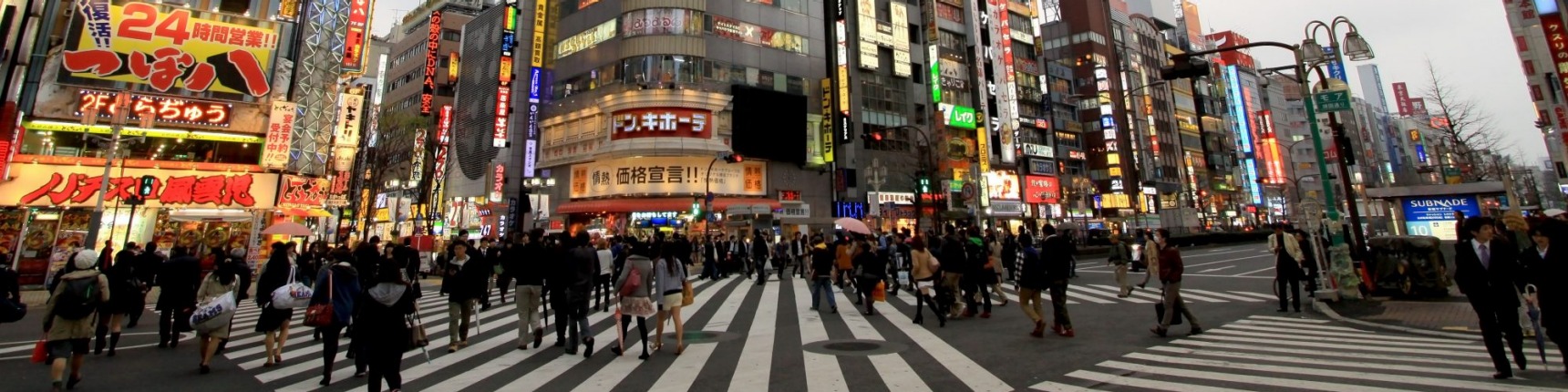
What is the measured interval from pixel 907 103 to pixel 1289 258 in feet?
123

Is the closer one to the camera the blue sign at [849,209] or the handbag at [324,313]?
the handbag at [324,313]

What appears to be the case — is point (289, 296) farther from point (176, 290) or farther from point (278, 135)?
point (278, 135)

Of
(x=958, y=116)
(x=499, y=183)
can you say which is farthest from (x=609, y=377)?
(x=958, y=116)

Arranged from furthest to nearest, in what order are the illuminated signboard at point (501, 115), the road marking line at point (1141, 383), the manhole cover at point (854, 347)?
1. the illuminated signboard at point (501, 115)
2. the manhole cover at point (854, 347)
3. the road marking line at point (1141, 383)

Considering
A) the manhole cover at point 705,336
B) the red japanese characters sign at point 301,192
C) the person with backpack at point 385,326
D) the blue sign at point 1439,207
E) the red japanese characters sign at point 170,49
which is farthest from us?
the red japanese characters sign at point 301,192

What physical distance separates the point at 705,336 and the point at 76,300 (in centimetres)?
681

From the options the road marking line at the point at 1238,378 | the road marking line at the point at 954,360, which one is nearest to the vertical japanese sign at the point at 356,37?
the road marking line at the point at 954,360

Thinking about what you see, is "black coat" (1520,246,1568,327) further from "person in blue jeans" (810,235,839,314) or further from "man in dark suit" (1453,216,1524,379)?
"person in blue jeans" (810,235,839,314)

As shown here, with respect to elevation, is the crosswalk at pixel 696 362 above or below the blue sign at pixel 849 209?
below

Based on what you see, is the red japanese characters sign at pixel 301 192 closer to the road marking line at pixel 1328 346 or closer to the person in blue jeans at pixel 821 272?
the person in blue jeans at pixel 821 272

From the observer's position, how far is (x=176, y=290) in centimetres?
867

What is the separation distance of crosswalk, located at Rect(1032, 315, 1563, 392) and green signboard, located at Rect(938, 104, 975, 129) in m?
40.2

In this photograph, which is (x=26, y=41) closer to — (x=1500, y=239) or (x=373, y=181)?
(x=373, y=181)

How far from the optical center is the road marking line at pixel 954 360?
5.94 metres
